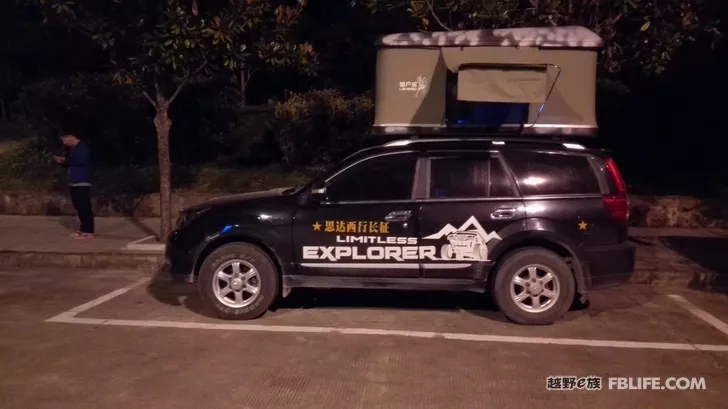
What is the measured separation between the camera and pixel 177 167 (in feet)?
48.0

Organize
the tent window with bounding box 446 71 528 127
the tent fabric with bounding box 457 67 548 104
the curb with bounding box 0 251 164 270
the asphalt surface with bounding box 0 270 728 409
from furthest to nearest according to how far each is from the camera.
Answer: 1. the curb with bounding box 0 251 164 270
2. the tent window with bounding box 446 71 528 127
3. the tent fabric with bounding box 457 67 548 104
4. the asphalt surface with bounding box 0 270 728 409

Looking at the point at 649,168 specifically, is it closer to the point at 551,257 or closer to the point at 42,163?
the point at 551,257

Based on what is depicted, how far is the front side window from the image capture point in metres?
7.29

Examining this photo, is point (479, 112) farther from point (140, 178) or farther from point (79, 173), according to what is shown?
point (140, 178)

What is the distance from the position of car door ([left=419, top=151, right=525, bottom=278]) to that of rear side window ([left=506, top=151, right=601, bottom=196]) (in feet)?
0.44

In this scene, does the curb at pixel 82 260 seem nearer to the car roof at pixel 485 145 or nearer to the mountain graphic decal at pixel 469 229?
the car roof at pixel 485 145

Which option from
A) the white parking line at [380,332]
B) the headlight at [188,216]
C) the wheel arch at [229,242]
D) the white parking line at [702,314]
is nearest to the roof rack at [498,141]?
the wheel arch at [229,242]

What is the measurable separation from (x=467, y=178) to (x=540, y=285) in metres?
1.20

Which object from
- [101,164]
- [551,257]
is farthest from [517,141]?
[101,164]

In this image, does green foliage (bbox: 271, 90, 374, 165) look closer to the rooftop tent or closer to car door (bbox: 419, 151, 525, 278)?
the rooftop tent

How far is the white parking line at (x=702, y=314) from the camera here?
725 cm

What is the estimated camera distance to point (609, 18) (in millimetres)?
9719

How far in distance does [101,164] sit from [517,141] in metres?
10.4
